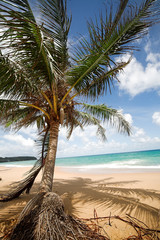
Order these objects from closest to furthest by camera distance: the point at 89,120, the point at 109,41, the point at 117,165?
the point at 109,41 → the point at 89,120 → the point at 117,165

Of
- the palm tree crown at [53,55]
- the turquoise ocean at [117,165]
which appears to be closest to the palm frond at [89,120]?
the palm tree crown at [53,55]

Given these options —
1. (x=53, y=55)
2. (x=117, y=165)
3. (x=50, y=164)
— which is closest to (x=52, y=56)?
(x=53, y=55)

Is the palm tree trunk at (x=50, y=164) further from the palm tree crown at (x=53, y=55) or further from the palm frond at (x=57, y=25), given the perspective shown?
the palm frond at (x=57, y=25)

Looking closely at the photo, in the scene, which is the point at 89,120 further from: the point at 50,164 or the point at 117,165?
the point at 117,165

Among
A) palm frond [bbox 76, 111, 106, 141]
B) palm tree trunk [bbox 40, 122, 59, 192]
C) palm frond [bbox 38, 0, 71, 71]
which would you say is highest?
palm frond [bbox 38, 0, 71, 71]

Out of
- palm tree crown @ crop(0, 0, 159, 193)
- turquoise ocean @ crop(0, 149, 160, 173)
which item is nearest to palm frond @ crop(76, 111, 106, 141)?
palm tree crown @ crop(0, 0, 159, 193)

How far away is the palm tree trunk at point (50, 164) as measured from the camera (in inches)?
89.9

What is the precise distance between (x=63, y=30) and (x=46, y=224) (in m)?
3.32

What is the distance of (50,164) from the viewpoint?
252cm

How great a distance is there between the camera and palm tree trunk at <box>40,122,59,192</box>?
7.49 ft

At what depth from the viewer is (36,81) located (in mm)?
2803

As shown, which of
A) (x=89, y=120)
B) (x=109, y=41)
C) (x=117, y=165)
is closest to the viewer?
(x=109, y=41)

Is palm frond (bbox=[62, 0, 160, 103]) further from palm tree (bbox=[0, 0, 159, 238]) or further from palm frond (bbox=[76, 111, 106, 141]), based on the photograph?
palm frond (bbox=[76, 111, 106, 141])

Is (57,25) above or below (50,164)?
above
